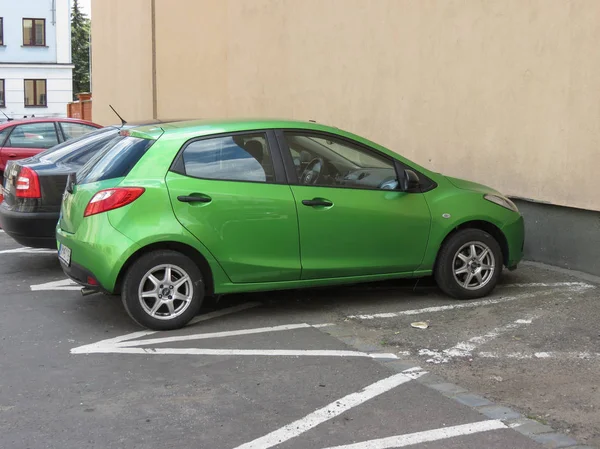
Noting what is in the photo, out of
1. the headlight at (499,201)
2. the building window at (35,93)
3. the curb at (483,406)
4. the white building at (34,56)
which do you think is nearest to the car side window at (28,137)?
the headlight at (499,201)

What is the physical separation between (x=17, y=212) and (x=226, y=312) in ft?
8.84

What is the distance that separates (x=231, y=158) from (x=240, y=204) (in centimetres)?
41

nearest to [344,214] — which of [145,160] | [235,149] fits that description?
[235,149]

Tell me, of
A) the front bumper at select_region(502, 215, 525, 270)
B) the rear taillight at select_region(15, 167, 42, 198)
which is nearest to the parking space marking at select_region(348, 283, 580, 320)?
the front bumper at select_region(502, 215, 525, 270)

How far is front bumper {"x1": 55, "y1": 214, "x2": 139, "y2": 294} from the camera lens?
6.42 meters

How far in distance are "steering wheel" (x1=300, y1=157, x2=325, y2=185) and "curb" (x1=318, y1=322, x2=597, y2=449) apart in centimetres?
137

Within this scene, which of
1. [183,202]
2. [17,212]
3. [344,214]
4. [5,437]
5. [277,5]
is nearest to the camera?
[5,437]

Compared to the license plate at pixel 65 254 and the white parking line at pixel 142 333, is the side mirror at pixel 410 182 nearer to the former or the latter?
the white parking line at pixel 142 333

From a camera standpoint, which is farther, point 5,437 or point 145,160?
point 145,160

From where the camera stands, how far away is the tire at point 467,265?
24.5 ft

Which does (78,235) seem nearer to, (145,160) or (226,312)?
(145,160)

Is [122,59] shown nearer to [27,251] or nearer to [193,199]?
[27,251]

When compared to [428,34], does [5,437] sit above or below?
below

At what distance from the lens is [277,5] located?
47.8 feet
